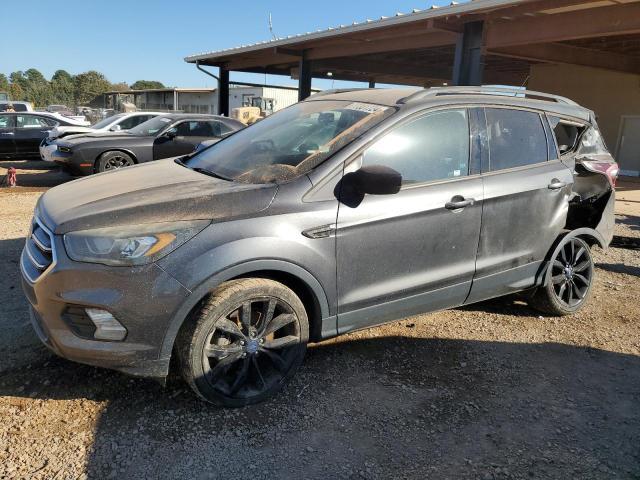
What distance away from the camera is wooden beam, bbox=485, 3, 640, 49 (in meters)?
9.24

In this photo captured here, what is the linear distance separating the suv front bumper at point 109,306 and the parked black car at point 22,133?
1282 centimetres

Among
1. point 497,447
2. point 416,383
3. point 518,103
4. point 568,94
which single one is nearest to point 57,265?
point 416,383

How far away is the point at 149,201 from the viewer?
2887 millimetres

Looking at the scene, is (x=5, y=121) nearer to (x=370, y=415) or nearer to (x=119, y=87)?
(x=370, y=415)

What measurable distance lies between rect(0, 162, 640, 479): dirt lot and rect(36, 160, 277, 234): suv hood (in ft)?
3.47

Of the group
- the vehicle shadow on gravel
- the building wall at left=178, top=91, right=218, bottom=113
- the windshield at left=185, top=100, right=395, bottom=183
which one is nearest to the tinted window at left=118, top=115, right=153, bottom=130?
the windshield at left=185, top=100, right=395, bottom=183

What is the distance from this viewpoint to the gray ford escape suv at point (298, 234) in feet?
8.73

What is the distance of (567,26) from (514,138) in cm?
766

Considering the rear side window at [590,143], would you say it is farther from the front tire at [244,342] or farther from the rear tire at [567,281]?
the front tire at [244,342]

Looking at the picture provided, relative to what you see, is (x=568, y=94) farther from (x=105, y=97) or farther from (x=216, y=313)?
(x=105, y=97)

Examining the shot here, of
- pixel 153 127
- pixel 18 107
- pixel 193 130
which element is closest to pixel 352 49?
pixel 193 130

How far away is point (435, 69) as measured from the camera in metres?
19.9

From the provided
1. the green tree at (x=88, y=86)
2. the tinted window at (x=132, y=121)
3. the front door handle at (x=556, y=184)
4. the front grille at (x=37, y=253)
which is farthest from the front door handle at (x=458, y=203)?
the green tree at (x=88, y=86)

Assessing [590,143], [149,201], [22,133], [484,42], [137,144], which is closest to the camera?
[149,201]
